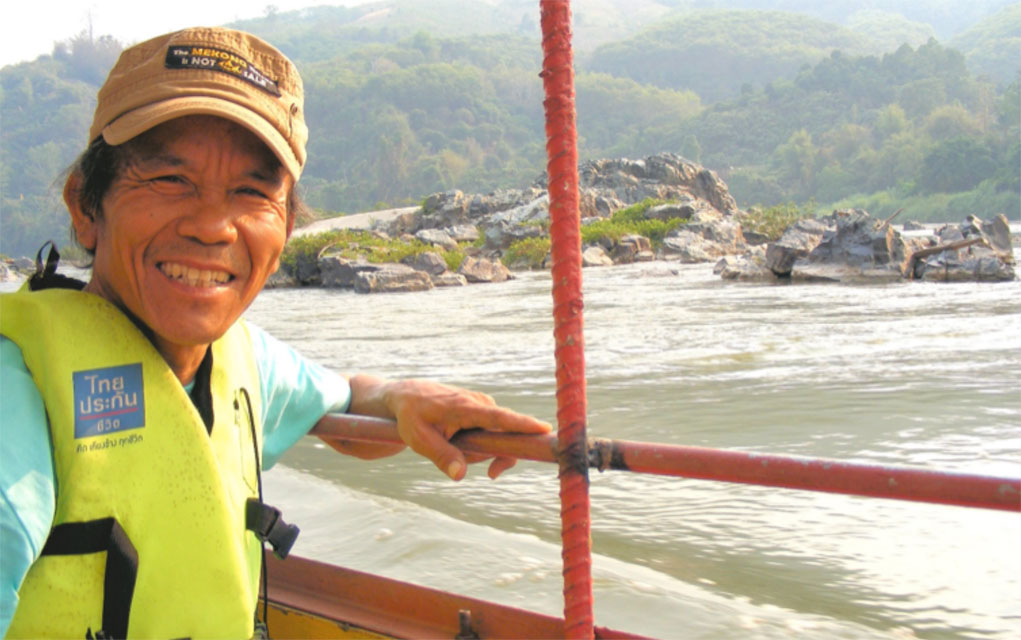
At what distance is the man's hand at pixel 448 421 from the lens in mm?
1392

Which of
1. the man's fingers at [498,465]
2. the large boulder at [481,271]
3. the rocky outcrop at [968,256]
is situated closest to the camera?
the man's fingers at [498,465]

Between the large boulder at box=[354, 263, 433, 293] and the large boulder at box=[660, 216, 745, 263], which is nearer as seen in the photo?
the large boulder at box=[354, 263, 433, 293]

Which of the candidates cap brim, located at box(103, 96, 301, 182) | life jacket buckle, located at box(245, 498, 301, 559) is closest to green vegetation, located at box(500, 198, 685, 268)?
life jacket buckle, located at box(245, 498, 301, 559)

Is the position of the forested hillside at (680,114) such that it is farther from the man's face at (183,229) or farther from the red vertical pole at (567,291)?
the red vertical pole at (567,291)

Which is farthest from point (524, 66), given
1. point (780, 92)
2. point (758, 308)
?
point (758, 308)

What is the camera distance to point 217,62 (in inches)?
46.1

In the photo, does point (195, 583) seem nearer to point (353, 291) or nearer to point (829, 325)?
point (829, 325)

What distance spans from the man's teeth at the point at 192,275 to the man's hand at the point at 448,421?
15.8 inches

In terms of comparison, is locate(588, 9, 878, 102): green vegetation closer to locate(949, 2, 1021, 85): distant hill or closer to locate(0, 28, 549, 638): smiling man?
locate(949, 2, 1021, 85): distant hill

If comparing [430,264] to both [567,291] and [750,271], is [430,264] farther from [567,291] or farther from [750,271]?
[567,291]

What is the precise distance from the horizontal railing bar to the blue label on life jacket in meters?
0.51

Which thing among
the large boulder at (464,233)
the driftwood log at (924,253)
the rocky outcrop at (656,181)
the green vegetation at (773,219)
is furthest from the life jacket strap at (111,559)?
the rocky outcrop at (656,181)

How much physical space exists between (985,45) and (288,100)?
350 ft

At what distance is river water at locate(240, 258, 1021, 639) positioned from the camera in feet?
8.05
